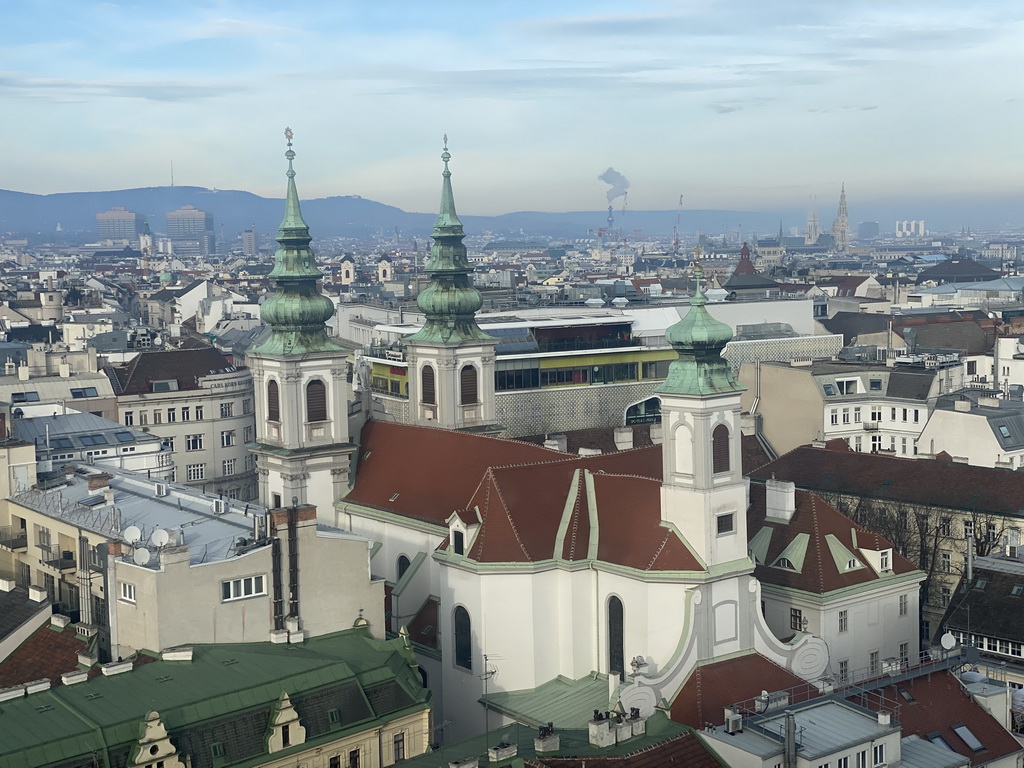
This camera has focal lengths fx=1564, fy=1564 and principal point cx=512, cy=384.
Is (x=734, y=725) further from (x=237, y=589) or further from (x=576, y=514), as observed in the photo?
(x=237, y=589)

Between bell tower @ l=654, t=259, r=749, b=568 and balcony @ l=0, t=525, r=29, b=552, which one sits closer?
bell tower @ l=654, t=259, r=749, b=568

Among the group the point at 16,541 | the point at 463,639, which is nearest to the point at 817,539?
the point at 463,639

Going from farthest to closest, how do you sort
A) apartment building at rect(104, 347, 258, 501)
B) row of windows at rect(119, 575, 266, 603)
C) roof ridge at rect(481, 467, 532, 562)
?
1. apartment building at rect(104, 347, 258, 501)
2. roof ridge at rect(481, 467, 532, 562)
3. row of windows at rect(119, 575, 266, 603)

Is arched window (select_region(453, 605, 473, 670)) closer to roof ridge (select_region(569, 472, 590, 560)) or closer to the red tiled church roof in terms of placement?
roof ridge (select_region(569, 472, 590, 560))

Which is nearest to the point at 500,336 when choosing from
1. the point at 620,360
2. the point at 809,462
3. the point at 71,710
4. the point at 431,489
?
the point at 620,360

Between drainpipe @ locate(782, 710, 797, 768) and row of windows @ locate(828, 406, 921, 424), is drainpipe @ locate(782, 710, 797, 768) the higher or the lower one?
the lower one

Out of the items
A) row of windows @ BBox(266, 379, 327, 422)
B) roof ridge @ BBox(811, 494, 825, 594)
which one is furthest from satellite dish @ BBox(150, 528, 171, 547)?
roof ridge @ BBox(811, 494, 825, 594)

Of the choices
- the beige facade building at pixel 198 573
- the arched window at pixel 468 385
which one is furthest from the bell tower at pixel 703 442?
the arched window at pixel 468 385
